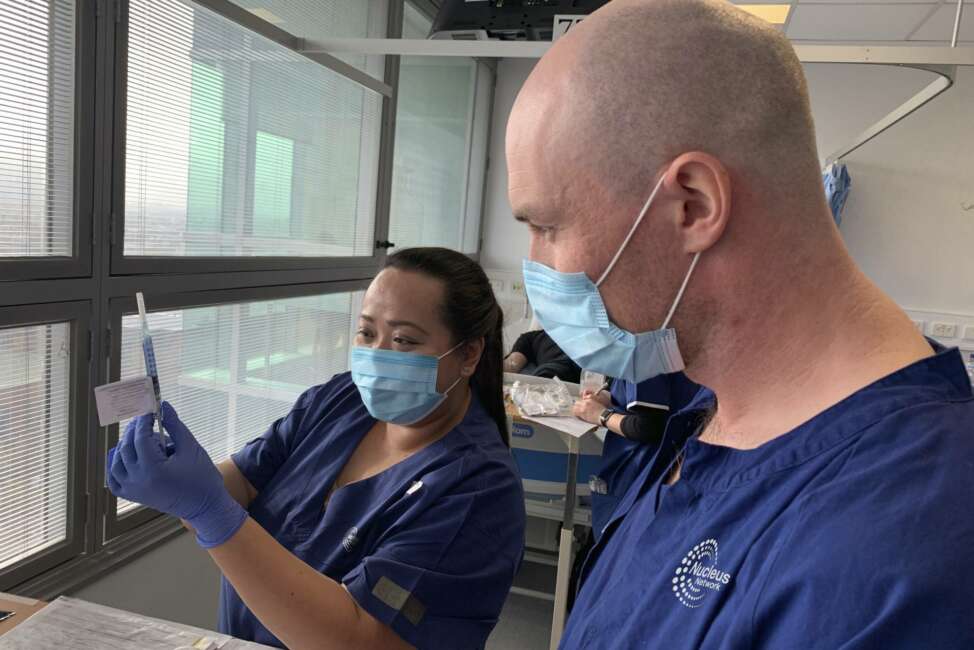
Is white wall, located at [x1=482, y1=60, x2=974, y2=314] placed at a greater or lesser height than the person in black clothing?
greater

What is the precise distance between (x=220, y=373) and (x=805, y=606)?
7.00 ft

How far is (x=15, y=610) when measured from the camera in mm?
1125

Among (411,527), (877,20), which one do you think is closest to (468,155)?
(877,20)

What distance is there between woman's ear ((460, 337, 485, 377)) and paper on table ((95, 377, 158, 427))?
24.1 inches

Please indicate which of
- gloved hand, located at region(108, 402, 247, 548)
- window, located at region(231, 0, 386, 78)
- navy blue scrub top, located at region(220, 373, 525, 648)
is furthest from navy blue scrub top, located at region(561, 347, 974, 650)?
window, located at region(231, 0, 386, 78)

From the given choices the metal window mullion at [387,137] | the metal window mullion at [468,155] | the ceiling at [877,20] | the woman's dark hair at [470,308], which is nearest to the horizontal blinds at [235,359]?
the metal window mullion at [387,137]

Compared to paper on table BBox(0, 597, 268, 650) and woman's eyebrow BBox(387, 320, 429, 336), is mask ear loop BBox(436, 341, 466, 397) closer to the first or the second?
woman's eyebrow BBox(387, 320, 429, 336)

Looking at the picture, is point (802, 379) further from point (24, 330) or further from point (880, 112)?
A: point (880, 112)

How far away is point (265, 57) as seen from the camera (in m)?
2.28

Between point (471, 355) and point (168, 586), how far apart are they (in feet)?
4.61

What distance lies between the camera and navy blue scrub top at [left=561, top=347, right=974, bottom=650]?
1.39 ft

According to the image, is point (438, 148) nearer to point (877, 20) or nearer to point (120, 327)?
point (877, 20)

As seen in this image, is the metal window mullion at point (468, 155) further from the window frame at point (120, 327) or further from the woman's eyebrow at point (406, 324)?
the woman's eyebrow at point (406, 324)

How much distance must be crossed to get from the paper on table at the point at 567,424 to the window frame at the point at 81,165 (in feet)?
5.20
